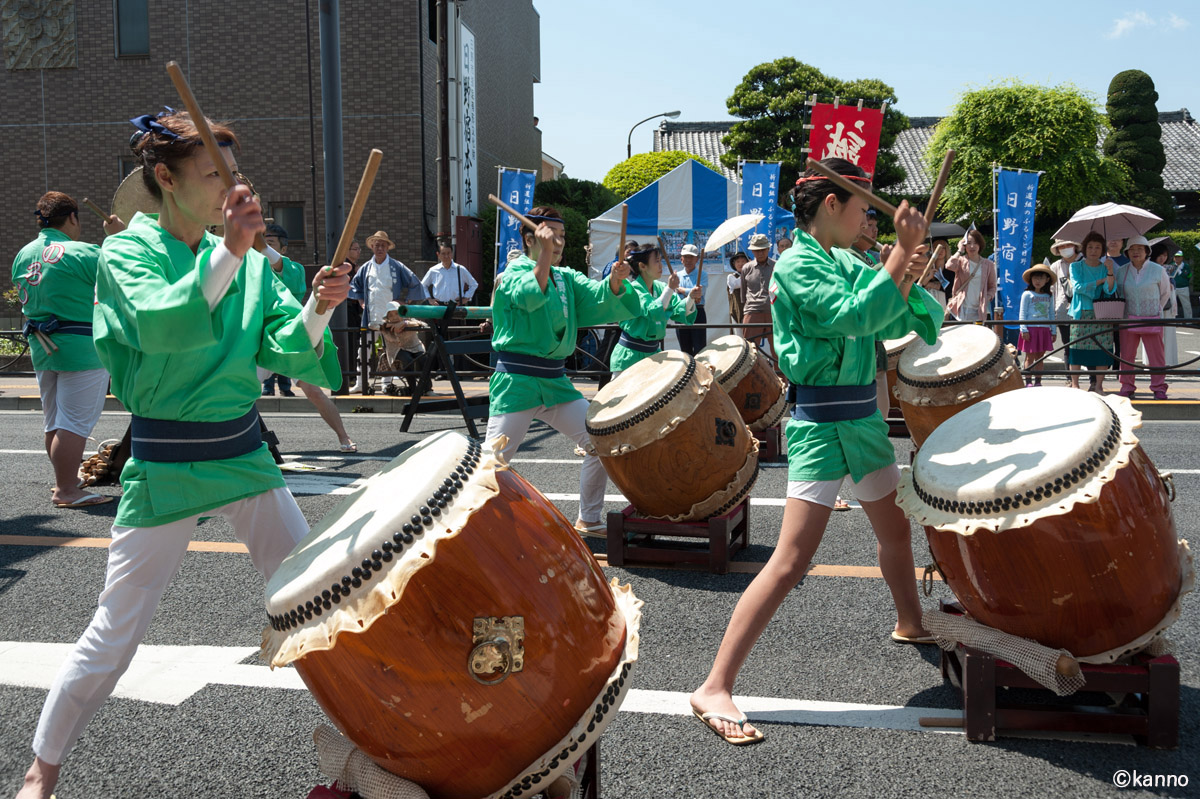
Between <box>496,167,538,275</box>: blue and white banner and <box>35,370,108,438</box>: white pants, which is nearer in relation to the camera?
<box>35,370,108,438</box>: white pants

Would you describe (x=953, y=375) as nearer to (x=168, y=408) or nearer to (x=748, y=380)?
(x=748, y=380)

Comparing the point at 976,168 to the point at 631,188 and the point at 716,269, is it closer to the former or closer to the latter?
the point at 631,188

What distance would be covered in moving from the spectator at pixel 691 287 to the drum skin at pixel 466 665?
246 inches

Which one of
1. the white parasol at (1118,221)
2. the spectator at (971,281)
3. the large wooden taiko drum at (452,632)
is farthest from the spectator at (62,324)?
the white parasol at (1118,221)

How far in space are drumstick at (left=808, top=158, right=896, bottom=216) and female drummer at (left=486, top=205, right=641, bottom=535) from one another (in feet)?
6.55

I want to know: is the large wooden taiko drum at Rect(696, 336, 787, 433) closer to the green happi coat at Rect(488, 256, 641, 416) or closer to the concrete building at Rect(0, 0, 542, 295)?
the green happi coat at Rect(488, 256, 641, 416)

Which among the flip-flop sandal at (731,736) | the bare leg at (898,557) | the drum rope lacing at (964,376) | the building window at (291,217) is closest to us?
the flip-flop sandal at (731,736)

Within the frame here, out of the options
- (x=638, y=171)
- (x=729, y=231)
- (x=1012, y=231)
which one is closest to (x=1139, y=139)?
(x=638, y=171)

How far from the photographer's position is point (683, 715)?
2764 mm

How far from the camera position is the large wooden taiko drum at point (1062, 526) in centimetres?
232

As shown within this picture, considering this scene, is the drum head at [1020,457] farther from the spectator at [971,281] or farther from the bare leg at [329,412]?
the spectator at [971,281]

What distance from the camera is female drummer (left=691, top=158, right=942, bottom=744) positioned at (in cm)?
267

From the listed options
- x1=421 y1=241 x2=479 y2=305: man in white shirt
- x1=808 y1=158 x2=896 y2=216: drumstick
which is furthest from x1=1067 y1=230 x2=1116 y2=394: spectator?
x1=808 y1=158 x2=896 y2=216: drumstick

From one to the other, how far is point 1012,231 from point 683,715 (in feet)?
37.6
